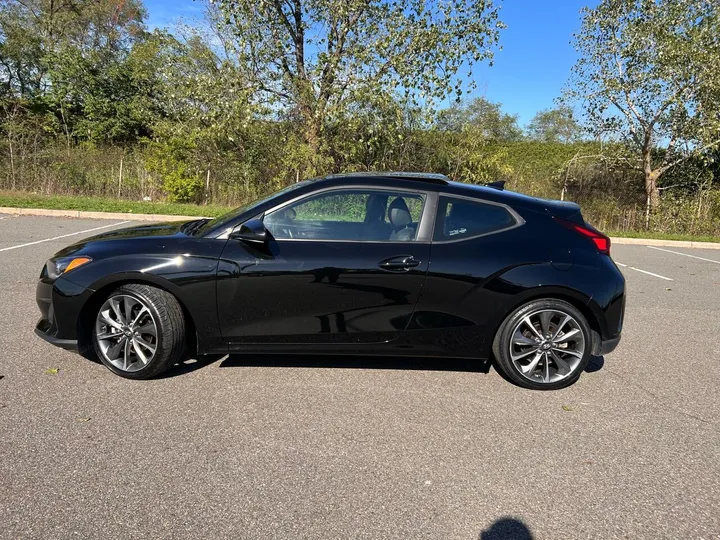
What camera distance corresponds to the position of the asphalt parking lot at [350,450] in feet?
7.30

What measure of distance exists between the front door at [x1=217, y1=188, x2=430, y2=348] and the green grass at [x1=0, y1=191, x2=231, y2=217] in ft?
36.8

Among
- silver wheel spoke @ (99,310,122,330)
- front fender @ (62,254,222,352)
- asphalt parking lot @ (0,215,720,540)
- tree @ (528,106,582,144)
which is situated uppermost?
tree @ (528,106,582,144)

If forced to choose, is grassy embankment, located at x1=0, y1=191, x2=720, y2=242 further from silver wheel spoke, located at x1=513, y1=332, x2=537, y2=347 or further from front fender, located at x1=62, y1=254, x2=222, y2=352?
silver wheel spoke, located at x1=513, y1=332, x2=537, y2=347

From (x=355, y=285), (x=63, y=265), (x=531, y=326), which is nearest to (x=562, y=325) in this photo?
(x=531, y=326)

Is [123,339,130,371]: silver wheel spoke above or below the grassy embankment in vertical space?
below

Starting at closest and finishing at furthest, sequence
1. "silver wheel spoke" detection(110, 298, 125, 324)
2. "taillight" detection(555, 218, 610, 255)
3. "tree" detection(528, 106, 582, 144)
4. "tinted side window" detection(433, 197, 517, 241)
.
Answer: "silver wheel spoke" detection(110, 298, 125, 324), "tinted side window" detection(433, 197, 517, 241), "taillight" detection(555, 218, 610, 255), "tree" detection(528, 106, 582, 144)

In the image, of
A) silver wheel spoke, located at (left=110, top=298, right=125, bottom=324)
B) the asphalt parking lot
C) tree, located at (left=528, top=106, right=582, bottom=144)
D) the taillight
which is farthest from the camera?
tree, located at (left=528, top=106, right=582, bottom=144)

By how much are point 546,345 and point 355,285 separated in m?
1.52

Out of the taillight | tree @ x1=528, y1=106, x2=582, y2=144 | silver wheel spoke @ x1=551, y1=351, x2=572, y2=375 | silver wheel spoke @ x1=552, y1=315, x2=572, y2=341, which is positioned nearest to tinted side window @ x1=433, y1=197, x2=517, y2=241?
the taillight

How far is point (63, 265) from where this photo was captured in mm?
3545

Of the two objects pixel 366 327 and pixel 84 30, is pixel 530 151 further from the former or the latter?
pixel 84 30

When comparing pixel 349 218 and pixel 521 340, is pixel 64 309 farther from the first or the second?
pixel 521 340

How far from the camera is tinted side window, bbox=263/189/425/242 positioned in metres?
3.61

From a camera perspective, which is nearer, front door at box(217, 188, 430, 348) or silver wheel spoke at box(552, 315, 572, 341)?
front door at box(217, 188, 430, 348)
